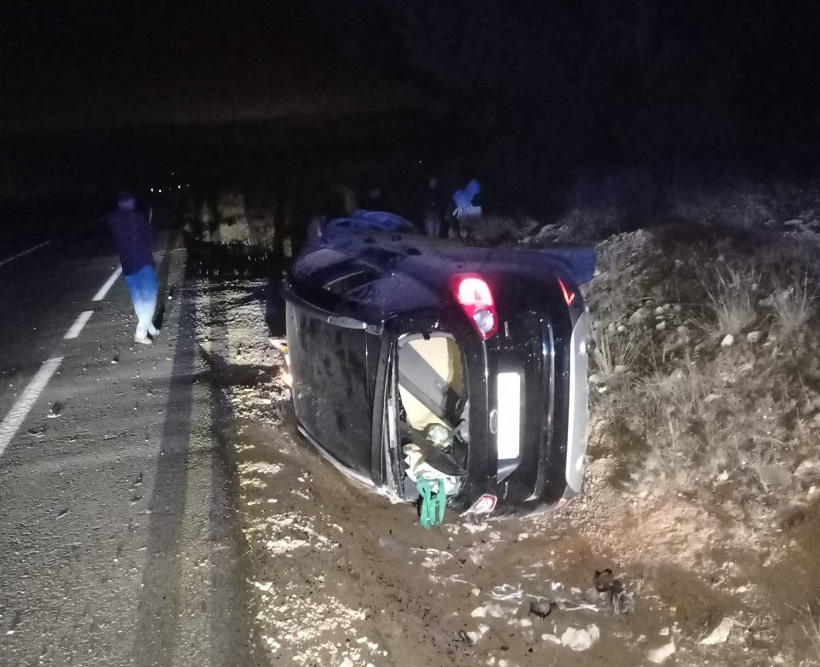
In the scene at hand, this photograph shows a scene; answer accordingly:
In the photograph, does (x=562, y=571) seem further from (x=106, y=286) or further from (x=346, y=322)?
(x=106, y=286)

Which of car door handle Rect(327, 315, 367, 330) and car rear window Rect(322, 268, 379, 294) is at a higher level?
car rear window Rect(322, 268, 379, 294)

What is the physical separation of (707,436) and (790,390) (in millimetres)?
610

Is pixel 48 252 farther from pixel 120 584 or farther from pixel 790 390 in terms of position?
pixel 790 390

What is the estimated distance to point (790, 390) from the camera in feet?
13.9

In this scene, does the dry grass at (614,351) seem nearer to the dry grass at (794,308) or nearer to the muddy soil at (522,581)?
the muddy soil at (522,581)

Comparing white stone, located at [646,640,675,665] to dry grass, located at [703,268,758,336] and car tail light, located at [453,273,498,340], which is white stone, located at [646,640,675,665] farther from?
dry grass, located at [703,268,758,336]

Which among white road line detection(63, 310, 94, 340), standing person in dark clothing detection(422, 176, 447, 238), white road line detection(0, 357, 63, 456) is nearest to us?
white road line detection(0, 357, 63, 456)

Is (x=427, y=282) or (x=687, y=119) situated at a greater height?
(x=687, y=119)

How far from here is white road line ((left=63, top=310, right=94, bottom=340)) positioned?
8.54 m

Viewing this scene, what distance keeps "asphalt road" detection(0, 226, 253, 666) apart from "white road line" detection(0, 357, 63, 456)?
21 millimetres

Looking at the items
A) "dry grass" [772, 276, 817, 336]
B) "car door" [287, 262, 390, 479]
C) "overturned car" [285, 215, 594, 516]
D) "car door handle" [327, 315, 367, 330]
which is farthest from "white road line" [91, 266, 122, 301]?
"dry grass" [772, 276, 817, 336]

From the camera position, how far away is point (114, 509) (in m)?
4.80

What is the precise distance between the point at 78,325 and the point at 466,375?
23.9ft

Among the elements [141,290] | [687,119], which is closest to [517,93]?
[687,119]
